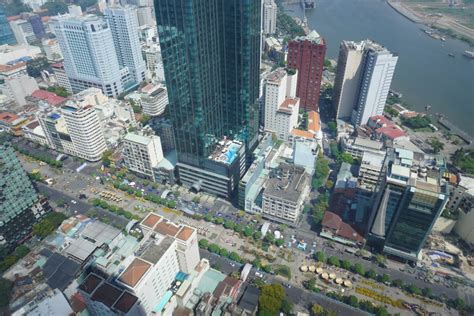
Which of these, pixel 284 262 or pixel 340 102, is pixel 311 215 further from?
pixel 340 102

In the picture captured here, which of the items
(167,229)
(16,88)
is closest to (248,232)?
(167,229)

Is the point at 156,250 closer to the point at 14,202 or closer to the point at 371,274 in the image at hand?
the point at 14,202

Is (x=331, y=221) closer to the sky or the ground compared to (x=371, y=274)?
closer to the sky

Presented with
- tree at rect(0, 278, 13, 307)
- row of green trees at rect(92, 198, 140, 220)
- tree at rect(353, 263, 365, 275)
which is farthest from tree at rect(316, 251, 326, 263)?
tree at rect(0, 278, 13, 307)

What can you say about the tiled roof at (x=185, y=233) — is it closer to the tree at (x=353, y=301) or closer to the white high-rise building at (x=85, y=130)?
the tree at (x=353, y=301)

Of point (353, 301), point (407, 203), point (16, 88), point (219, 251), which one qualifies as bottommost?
point (219, 251)

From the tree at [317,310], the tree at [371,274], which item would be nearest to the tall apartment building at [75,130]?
the tree at [317,310]

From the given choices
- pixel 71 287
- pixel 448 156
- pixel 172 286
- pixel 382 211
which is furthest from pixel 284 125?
pixel 71 287

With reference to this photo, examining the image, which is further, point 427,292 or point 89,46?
point 89,46
